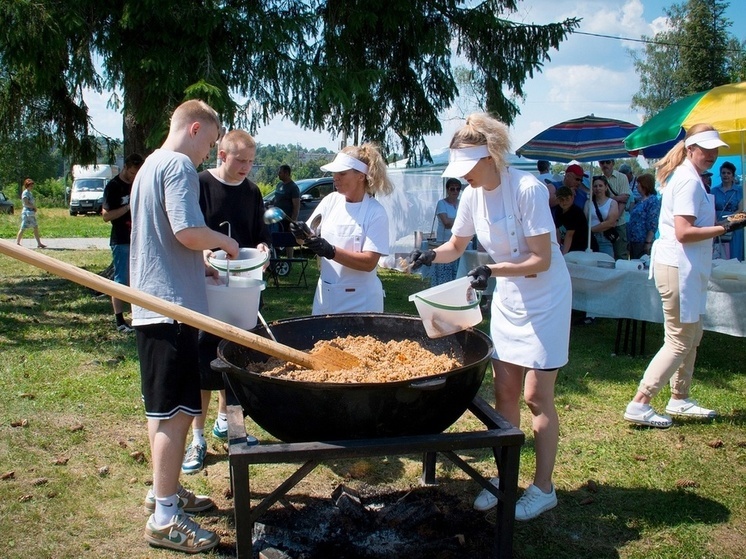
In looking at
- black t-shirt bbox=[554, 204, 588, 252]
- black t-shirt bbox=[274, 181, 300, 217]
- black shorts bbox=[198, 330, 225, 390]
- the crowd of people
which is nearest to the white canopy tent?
black t-shirt bbox=[274, 181, 300, 217]

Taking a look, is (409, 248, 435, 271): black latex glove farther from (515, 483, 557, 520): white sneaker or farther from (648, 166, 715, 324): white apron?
(648, 166, 715, 324): white apron

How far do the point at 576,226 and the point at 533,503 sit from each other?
534 cm

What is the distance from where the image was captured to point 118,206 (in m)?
6.58

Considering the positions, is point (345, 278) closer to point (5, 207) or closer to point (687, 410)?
point (687, 410)

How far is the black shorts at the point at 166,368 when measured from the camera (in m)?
2.68

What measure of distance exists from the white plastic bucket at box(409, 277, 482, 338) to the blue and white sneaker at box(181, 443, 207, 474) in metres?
1.65

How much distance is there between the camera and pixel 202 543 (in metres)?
2.79

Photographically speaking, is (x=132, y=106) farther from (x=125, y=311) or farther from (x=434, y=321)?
(x=434, y=321)

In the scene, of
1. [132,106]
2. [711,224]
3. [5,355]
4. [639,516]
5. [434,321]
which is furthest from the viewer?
[132,106]

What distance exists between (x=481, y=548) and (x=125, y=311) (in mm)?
6091

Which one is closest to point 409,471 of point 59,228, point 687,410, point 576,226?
point 687,410

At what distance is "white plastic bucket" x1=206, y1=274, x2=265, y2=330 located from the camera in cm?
283

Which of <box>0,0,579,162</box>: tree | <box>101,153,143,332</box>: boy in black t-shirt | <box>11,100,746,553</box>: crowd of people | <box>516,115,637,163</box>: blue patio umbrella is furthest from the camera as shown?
<box>516,115,637,163</box>: blue patio umbrella

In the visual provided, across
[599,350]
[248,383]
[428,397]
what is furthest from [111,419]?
[599,350]
